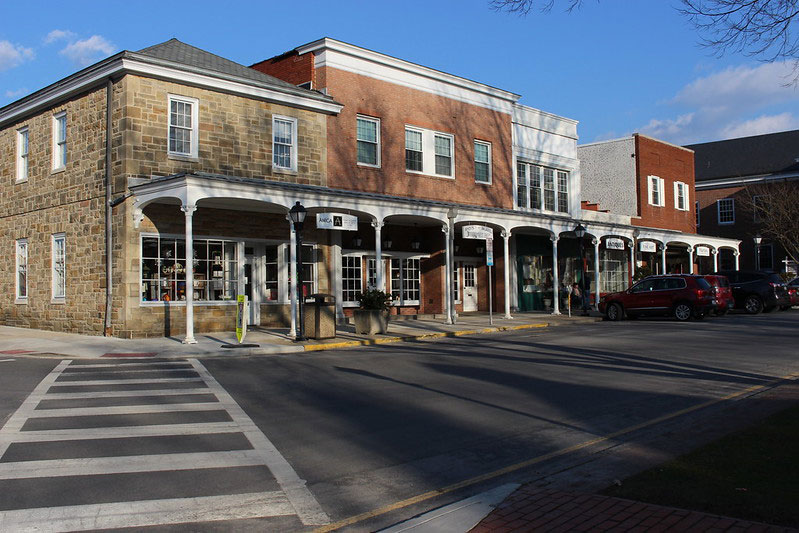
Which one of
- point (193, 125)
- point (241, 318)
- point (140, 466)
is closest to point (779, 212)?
point (193, 125)

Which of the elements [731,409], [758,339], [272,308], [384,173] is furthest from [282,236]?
[731,409]

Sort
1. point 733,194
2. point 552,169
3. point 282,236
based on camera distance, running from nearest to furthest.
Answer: point 282,236
point 552,169
point 733,194

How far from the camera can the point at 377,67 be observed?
2519 centimetres

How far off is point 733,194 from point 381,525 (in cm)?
5446

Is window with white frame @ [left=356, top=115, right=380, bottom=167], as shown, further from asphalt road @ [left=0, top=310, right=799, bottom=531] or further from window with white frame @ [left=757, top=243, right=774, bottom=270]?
window with white frame @ [left=757, top=243, right=774, bottom=270]

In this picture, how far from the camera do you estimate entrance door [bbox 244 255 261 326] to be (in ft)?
72.3

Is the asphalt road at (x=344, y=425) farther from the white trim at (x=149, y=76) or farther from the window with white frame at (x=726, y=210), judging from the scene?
the window with white frame at (x=726, y=210)

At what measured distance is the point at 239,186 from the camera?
18.1 m

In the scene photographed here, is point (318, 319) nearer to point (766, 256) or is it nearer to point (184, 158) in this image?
point (184, 158)

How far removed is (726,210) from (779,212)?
23.3ft

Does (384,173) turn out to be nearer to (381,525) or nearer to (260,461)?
(260,461)

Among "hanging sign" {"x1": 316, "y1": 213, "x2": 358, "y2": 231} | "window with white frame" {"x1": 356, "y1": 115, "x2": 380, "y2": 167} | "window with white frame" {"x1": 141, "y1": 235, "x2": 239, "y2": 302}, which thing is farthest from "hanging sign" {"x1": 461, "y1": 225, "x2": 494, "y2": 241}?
"window with white frame" {"x1": 141, "y1": 235, "x2": 239, "y2": 302}

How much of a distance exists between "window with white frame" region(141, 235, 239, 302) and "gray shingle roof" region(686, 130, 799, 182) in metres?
44.1

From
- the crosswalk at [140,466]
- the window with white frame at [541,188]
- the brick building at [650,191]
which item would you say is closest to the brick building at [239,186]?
the window with white frame at [541,188]
